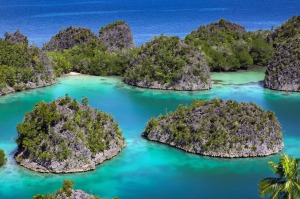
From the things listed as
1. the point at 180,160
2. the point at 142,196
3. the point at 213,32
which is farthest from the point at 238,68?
the point at 142,196

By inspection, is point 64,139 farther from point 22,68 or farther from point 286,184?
point 22,68

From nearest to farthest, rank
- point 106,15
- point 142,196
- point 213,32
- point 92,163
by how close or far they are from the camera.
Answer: point 142,196 < point 92,163 < point 213,32 < point 106,15

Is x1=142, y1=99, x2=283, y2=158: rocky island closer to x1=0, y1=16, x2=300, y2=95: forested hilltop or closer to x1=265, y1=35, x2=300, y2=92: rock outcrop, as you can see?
x1=0, y1=16, x2=300, y2=95: forested hilltop

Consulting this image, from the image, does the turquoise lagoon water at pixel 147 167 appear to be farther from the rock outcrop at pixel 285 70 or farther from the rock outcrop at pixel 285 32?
the rock outcrop at pixel 285 32

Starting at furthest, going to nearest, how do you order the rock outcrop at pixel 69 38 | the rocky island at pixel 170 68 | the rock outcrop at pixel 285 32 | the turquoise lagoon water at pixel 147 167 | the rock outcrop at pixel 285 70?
1. the rock outcrop at pixel 285 32
2. the rock outcrop at pixel 69 38
3. the rocky island at pixel 170 68
4. the rock outcrop at pixel 285 70
5. the turquoise lagoon water at pixel 147 167

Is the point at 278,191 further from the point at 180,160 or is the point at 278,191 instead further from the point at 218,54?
the point at 218,54

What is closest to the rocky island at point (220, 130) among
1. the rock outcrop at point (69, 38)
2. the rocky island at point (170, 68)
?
the rocky island at point (170, 68)

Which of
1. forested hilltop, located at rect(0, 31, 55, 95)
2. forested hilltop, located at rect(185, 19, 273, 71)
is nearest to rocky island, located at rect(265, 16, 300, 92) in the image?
forested hilltop, located at rect(185, 19, 273, 71)
